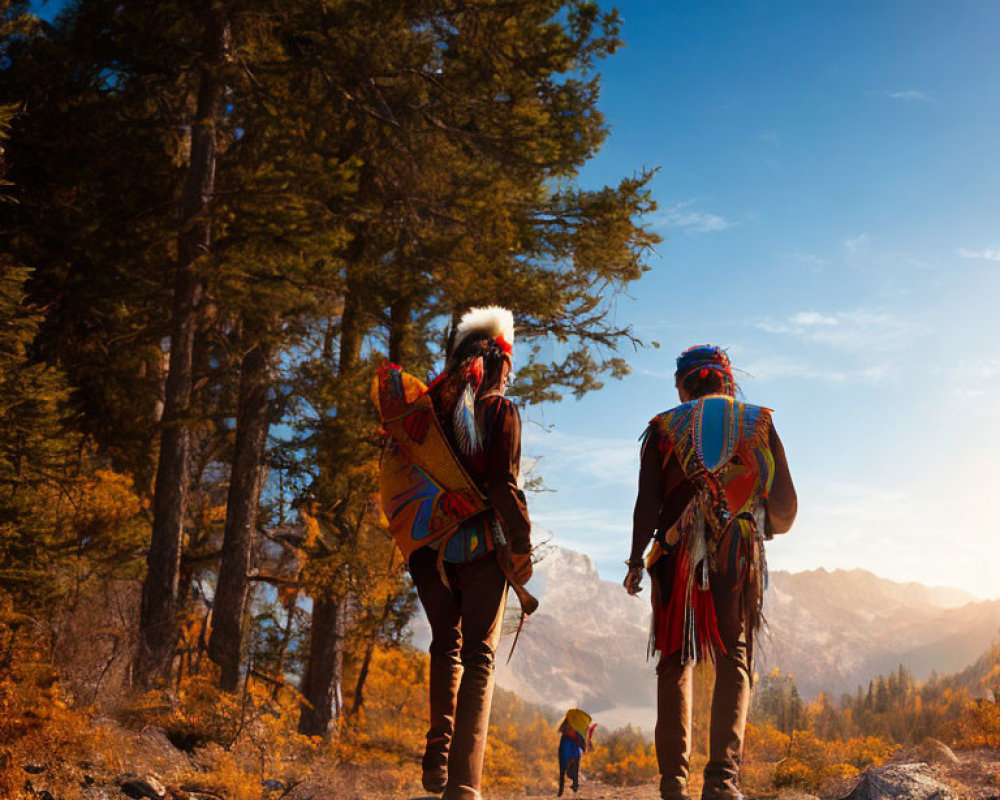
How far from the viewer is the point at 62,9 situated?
12562mm

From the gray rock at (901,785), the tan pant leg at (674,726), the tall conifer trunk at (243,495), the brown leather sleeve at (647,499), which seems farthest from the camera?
the tall conifer trunk at (243,495)

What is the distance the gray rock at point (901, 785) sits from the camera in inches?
195

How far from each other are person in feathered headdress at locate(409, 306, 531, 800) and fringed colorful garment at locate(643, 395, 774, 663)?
933mm

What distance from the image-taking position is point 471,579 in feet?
13.1

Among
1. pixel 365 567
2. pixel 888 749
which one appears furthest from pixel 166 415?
pixel 888 749

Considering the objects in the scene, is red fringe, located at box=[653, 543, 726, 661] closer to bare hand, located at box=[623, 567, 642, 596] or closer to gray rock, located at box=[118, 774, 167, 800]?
bare hand, located at box=[623, 567, 642, 596]

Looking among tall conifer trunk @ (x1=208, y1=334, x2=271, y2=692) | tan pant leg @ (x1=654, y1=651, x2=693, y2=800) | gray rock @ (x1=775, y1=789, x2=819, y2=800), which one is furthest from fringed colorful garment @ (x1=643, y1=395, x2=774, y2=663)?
tall conifer trunk @ (x1=208, y1=334, x2=271, y2=692)

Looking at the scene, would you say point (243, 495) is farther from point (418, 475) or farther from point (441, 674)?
point (441, 674)

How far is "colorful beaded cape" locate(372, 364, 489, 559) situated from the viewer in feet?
13.6

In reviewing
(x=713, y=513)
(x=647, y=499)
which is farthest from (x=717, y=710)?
(x=647, y=499)

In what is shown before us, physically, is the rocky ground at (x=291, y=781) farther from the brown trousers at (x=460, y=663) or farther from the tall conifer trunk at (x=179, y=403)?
the tall conifer trunk at (x=179, y=403)

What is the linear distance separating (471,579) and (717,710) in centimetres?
137

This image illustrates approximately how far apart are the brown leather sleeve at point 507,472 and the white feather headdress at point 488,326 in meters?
0.49

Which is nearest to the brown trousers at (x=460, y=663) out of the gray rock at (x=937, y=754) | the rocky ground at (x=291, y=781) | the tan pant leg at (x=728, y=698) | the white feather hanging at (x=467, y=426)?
the rocky ground at (x=291, y=781)
